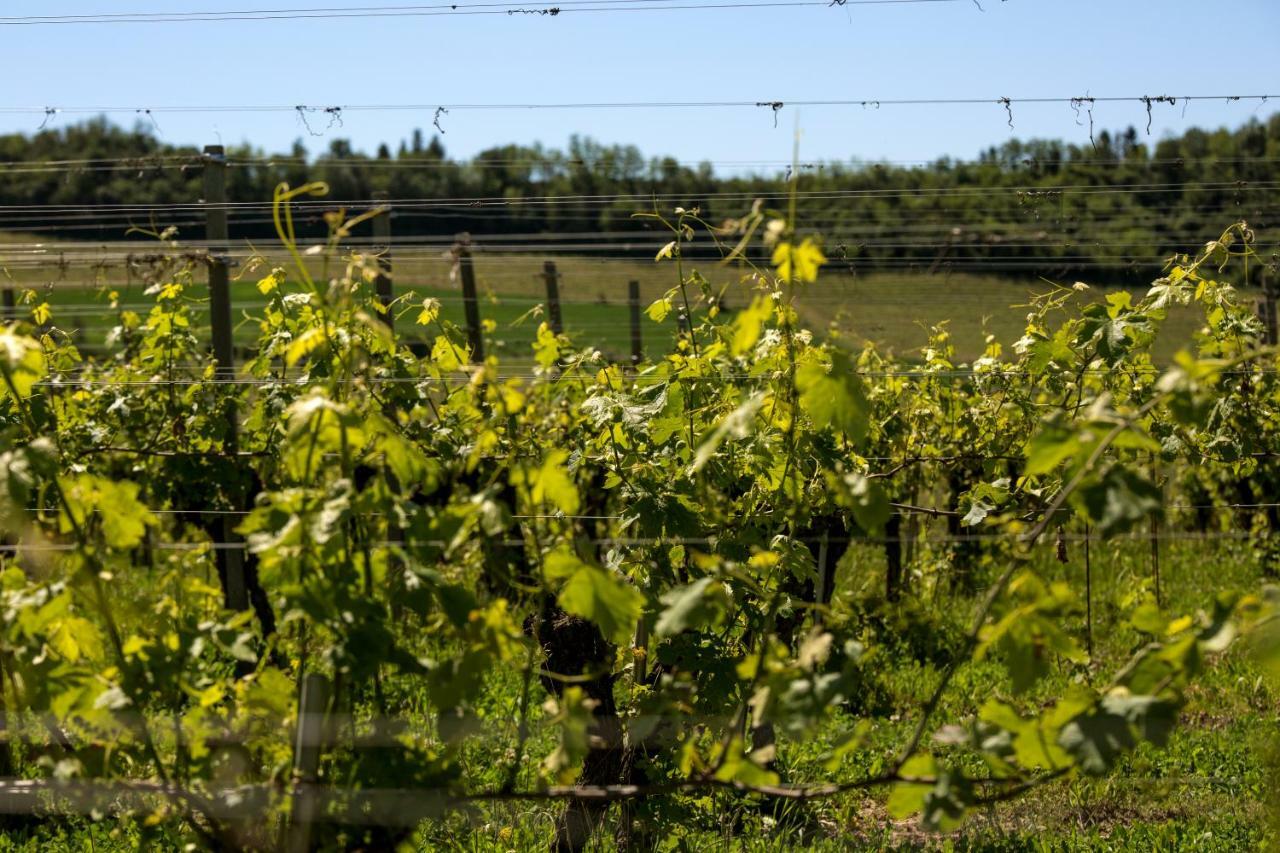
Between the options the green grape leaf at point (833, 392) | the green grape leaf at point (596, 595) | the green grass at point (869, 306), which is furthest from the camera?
the green grass at point (869, 306)

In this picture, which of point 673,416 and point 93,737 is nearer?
point 93,737

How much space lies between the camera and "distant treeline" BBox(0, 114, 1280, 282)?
9.63 m

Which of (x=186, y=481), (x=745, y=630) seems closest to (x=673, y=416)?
(x=745, y=630)

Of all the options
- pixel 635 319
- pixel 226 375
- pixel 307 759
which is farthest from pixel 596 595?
pixel 635 319

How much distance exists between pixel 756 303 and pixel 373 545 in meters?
0.72

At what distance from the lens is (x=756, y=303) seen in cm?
172

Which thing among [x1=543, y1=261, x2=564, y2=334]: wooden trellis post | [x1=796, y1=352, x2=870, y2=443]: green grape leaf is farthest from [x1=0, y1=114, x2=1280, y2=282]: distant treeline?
[x1=796, y1=352, x2=870, y2=443]: green grape leaf

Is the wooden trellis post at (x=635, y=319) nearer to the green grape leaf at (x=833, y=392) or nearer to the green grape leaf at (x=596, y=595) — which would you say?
the green grape leaf at (x=833, y=392)

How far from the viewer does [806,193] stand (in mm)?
9961

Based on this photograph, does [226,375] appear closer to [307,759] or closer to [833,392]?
[307,759]

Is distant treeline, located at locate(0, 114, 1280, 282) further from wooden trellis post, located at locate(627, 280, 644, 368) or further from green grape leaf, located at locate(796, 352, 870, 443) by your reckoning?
green grape leaf, located at locate(796, 352, 870, 443)

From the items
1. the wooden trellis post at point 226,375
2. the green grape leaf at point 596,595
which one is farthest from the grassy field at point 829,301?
the green grape leaf at point 596,595

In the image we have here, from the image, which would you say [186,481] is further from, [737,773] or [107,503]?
[737,773]

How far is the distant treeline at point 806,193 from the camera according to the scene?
963 centimetres
